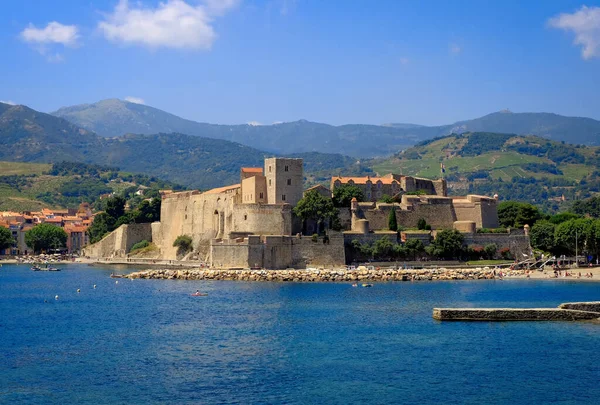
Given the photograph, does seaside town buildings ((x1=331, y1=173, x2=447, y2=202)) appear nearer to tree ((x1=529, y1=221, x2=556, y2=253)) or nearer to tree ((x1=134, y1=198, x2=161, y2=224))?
tree ((x1=529, y1=221, x2=556, y2=253))

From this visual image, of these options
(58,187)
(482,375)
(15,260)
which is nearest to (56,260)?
(15,260)

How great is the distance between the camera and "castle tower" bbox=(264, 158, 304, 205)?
50.4m

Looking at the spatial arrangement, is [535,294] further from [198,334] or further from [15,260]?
[15,260]

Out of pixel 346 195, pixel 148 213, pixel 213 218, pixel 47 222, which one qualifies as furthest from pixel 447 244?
pixel 47 222

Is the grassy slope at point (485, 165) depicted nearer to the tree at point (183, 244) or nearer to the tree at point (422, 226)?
the tree at point (183, 244)

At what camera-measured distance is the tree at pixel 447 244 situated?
5103cm

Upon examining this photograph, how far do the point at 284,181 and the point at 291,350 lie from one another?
26.7 metres

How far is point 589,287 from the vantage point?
135ft

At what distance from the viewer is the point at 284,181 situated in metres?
50.8

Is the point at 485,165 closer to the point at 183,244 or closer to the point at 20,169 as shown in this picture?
the point at 20,169

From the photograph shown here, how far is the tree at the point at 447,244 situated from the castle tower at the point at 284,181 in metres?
8.58

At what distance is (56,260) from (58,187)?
2653 inches

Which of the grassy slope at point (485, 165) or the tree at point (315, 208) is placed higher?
the grassy slope at point (485, 165)

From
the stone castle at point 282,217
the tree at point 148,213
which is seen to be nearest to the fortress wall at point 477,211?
the stone castle at point 282,217
